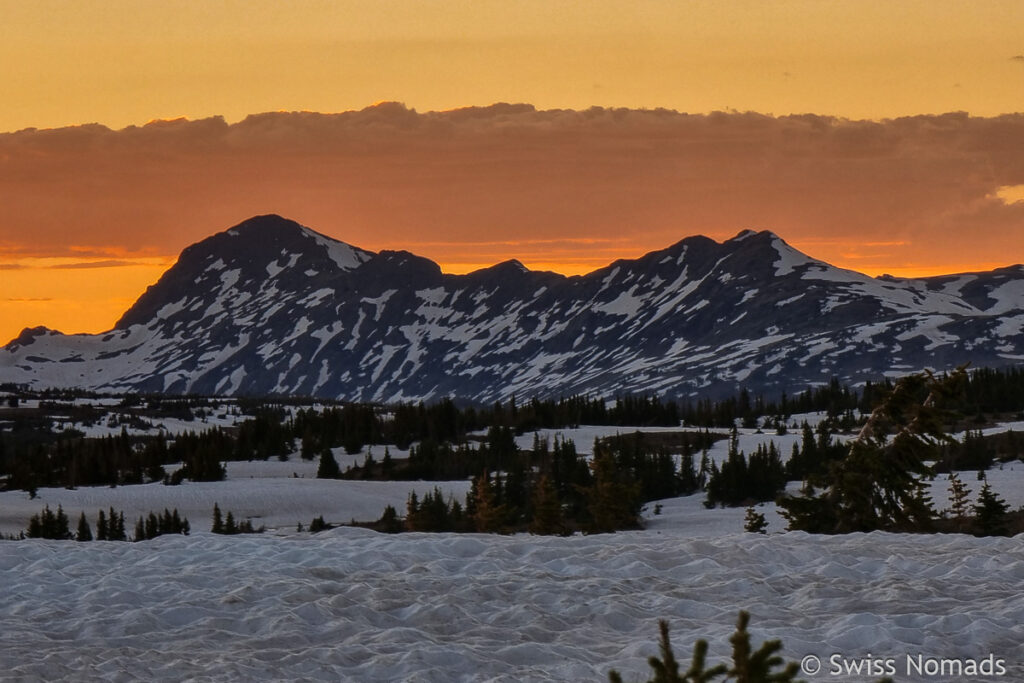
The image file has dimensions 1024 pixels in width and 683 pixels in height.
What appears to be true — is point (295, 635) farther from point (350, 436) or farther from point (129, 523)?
point (350, 436)

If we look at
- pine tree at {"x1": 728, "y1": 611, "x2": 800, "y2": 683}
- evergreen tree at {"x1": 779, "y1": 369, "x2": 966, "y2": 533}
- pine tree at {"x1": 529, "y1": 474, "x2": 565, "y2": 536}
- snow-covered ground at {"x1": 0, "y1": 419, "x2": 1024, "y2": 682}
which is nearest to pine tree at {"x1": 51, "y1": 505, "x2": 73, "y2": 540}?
pine tree at {"x1": 529, "y1": 474, "x2": 565, "y2": 536}

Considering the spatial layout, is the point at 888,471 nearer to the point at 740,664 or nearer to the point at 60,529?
the point at 740,664

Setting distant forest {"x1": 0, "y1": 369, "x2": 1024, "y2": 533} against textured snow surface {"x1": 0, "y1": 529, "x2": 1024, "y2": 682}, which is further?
distant forest {"x1": 0, "y1": 369, "x2": 1024, "y2": 533}

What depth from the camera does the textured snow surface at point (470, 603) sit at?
76.9 feet

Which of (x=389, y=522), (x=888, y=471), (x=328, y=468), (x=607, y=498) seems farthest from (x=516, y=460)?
(x=888, y=471)

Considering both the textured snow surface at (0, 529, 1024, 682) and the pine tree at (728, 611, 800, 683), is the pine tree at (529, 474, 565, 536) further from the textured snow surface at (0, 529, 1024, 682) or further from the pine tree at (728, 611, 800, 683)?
the pine tree at (728, 611, 800, 683)

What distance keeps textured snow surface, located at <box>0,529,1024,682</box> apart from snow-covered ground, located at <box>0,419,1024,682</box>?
0.06 m

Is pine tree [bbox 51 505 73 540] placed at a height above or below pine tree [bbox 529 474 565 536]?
below

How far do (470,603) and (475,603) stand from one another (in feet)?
0.36

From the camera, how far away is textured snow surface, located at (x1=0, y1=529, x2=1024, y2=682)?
2344 cm

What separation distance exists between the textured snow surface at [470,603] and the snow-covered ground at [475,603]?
2.2 inches

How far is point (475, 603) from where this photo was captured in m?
27.9

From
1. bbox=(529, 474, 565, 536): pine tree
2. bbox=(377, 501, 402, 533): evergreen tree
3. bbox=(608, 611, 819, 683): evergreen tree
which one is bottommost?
bbox=(377, 501, 402, 533): evergreen tree

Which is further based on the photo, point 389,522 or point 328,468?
point 328,468
